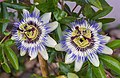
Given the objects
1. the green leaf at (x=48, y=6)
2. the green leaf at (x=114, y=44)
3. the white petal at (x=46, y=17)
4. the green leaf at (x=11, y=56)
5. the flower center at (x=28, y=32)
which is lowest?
the green leaf at (x=11, y=56)

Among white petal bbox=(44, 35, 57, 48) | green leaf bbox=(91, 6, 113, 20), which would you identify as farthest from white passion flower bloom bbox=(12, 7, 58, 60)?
green leaf bbox=(91, 6, 113, 20)

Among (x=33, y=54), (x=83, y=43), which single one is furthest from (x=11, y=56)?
(x=83, y=43)

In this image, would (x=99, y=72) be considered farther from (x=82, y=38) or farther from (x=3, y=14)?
(x=3, y=14)

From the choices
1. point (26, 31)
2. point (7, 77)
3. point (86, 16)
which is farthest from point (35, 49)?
point (7, 77)

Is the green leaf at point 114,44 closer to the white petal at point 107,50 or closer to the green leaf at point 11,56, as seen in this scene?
the white petal at point 107,50

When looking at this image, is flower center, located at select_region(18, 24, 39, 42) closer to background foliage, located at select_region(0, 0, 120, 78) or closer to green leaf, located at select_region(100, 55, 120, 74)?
background foliage, located at select_region(0, 0, 120, 78)

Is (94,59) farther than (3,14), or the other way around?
(3,14)

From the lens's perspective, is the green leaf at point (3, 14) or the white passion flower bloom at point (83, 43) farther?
the green leaf at point (3, 14)

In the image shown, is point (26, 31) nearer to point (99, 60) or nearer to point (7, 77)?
point (99, 60)

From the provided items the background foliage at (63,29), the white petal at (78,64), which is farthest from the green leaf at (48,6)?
the white petal at (78,64)
